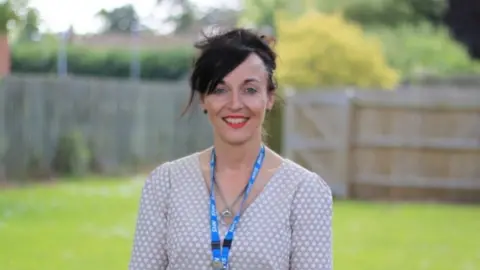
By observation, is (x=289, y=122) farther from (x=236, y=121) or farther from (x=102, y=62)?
(x=102, y=62)

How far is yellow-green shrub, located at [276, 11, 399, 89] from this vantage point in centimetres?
1499

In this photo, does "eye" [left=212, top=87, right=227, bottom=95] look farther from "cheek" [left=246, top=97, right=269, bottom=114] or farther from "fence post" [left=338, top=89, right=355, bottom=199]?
"fence post" [left=338, top=89, right=355, bottom=199]

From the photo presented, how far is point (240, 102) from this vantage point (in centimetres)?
216

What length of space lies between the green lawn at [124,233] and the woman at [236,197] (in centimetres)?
494

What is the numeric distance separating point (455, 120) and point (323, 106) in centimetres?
167

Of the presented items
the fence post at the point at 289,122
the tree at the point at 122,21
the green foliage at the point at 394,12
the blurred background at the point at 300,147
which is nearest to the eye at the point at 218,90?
the blurred background at the point at 300,147

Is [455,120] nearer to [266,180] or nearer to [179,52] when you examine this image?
[266,180]

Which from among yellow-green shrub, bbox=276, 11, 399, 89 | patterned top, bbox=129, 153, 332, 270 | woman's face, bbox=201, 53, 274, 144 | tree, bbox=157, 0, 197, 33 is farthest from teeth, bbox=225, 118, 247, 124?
tree, bbox=157, 0, 197, 33

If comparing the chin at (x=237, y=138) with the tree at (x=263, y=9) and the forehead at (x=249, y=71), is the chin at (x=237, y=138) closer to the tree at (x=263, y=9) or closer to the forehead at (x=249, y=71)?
the forehead at (x=249, y=71)

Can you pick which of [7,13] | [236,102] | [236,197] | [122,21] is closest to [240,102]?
[236,102]

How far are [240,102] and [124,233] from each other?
6.84 m

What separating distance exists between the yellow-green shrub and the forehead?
1266 centimetres

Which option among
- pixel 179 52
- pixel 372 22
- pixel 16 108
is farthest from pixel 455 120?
pixel 372 22

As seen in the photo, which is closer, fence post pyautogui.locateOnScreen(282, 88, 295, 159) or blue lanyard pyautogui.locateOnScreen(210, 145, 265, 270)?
blue lanyard pyautogui.locateOnScreen(210, 145, 265, 270)
